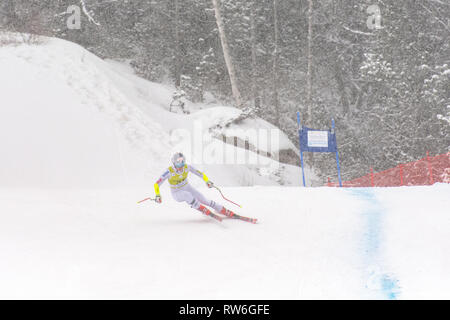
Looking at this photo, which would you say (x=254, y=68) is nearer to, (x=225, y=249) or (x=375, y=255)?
(x=225, y=249)

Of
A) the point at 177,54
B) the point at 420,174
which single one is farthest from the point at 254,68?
the point at 420,174

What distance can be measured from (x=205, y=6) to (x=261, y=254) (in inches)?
846

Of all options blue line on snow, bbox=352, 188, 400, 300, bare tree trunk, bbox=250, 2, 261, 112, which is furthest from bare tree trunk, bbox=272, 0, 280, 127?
blue line on snow, bbox=352, 188, 400, 300

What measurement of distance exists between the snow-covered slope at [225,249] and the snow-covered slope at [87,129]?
150 cm

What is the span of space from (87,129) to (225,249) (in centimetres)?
814

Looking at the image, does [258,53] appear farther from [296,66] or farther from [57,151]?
[57,151]

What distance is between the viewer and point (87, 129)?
1365 cm

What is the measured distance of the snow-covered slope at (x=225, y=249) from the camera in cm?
529

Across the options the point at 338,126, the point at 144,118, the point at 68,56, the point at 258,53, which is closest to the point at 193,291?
the point at 144,118

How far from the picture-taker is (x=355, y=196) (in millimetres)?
11234

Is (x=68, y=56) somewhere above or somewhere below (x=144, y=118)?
above

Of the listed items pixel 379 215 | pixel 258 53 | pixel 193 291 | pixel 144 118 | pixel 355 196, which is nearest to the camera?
pixel 193 291

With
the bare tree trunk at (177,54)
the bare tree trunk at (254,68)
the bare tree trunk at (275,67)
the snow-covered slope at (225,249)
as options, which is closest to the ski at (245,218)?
the snow-covered slope at (225,249)

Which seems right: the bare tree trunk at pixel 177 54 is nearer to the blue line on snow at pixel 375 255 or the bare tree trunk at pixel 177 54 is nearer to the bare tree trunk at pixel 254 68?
the bare tree trunk at pixel 254 68
